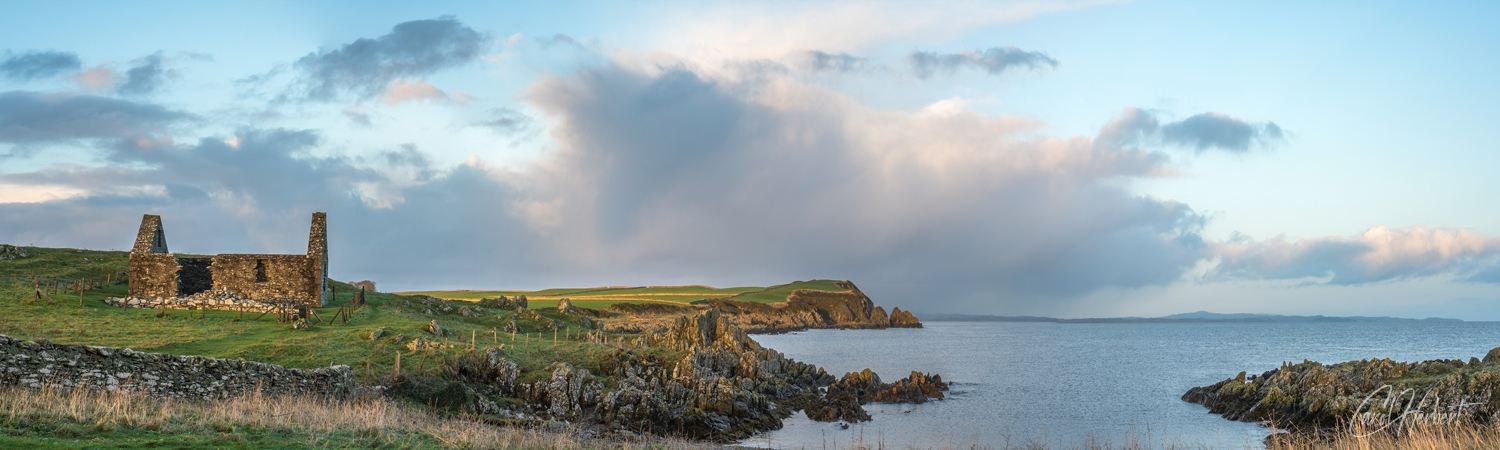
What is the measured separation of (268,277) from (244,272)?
1466 millimetres

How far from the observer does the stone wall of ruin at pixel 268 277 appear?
46844 millimetres

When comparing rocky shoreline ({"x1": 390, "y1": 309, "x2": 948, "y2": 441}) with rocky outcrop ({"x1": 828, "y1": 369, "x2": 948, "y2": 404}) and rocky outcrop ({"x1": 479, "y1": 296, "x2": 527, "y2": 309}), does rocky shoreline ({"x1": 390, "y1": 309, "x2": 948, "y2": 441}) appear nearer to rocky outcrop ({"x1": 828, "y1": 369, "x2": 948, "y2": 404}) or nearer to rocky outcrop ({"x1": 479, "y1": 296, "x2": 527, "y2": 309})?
rocky outcrop ({"x1": 828, "y1": 369, "x2": 948, "y2": 404})

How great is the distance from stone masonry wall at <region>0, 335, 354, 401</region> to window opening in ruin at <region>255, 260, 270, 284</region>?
2540 cm

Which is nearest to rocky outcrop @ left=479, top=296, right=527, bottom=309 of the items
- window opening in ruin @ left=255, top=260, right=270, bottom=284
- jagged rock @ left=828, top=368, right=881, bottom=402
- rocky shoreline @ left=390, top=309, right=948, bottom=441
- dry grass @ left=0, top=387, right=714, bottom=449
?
window opening in ruin @ left=255, top=260, right=270, bottom=284

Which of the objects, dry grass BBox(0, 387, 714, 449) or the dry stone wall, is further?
the dry stone wall

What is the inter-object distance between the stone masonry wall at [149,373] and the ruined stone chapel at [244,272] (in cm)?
2401

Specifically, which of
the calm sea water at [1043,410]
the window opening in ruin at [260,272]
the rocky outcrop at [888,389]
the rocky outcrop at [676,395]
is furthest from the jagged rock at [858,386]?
the window opening in ruin at [260,272]

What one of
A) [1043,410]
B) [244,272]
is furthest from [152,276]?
[1043,410]

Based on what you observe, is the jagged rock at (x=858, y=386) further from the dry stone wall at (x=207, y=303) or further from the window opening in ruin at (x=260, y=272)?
the window opening in ruin at (x=260, y=272)

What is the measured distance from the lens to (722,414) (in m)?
35.1

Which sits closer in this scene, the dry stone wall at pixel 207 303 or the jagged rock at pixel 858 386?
the dry stone wall at pixel 207 303

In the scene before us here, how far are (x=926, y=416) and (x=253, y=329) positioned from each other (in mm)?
34357

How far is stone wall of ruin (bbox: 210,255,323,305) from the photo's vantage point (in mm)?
46844

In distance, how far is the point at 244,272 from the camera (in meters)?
46.9
